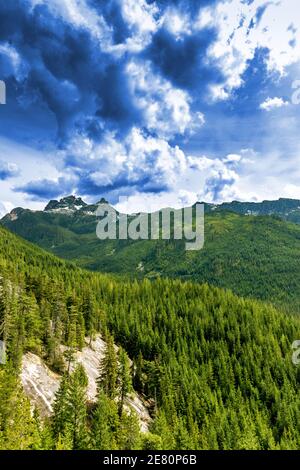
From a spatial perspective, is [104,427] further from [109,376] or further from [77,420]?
[109,376]

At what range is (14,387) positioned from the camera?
62812 mm

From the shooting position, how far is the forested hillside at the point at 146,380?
6931cm

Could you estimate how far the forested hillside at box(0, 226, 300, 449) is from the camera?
69.3m

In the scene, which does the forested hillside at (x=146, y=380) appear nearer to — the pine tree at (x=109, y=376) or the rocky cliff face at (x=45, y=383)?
the pine tree at (x=109, y=376)

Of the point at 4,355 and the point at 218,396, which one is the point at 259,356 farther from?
the point at 4,355

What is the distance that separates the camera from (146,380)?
131000mm
